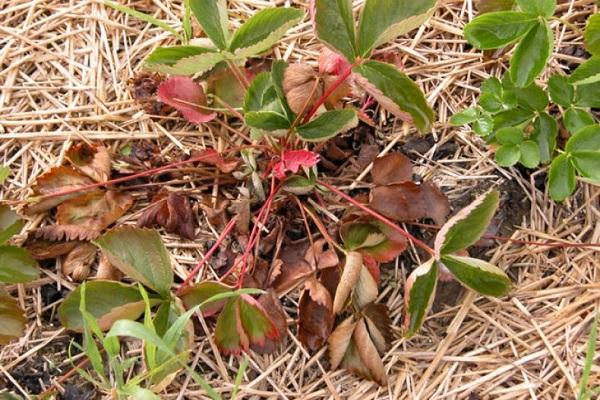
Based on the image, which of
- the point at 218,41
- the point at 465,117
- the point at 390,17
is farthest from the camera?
the point at 465,117

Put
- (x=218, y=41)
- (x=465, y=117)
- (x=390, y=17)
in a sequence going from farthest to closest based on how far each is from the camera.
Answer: (x=465, y=117) < (x=218, y=41) < (x=390, y=17)

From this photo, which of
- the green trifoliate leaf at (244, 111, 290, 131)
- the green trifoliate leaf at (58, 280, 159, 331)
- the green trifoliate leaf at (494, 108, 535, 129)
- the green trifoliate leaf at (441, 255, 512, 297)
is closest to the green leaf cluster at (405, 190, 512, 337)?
the green trifoliate leaf at (441, 255, 512, 297)

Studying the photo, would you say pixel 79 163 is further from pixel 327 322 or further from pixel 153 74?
pixel 327 322

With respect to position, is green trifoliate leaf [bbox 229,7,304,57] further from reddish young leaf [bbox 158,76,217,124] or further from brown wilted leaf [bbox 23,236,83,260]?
brown wilted leaf [bbox 23,236,83,260]

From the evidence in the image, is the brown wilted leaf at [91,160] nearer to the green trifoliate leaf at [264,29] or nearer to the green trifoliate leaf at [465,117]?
the green trifoliate leaf at [264,29]

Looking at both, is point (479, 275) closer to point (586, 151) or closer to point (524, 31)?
point (586, 151)

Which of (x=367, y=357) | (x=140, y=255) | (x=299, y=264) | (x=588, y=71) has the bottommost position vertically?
(x=367, y=357)

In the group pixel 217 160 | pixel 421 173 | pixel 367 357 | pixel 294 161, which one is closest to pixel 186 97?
pixel 217 160

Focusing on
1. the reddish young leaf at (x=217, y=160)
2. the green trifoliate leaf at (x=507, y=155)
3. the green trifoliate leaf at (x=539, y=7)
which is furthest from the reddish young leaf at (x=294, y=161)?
the green trifoliate leaf at (x=539, y=7)
